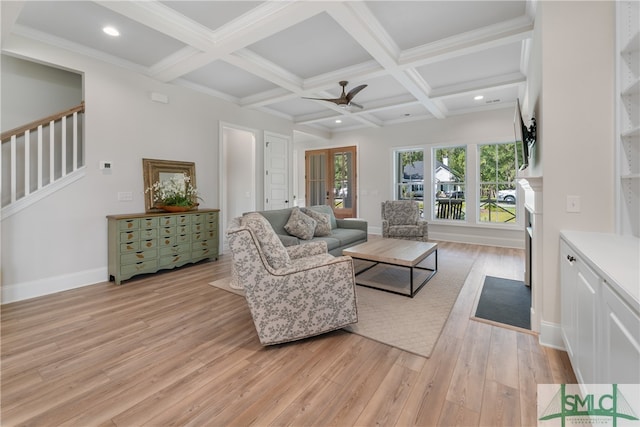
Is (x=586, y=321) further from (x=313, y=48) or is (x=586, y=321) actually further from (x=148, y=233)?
(x=148, y=233)

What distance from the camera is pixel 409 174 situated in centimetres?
713

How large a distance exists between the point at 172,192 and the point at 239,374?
3283 millimetres

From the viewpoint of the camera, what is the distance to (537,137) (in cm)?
246

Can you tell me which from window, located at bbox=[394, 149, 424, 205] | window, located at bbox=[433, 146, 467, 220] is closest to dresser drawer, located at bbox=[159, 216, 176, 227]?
window, located at bbox=[394, 149, 424, 205]

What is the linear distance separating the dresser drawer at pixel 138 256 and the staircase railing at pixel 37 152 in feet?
3.87

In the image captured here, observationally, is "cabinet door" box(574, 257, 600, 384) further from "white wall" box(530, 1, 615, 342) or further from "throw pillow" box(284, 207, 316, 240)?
"throw pillow" box(284, 207, 316, 240)

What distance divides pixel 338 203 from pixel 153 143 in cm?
505

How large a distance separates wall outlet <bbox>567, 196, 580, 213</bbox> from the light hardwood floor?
1.05 meters

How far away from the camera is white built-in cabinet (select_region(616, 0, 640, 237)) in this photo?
1.81 meters

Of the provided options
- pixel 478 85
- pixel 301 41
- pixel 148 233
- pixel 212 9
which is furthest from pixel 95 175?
pixel 478 85

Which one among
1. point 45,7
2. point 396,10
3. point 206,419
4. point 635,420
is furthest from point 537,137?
point 45,7

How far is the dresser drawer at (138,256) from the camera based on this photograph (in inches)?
140

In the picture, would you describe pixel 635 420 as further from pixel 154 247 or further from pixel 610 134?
pixel 154 247

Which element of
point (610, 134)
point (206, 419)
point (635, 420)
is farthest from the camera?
point (610, 134)
